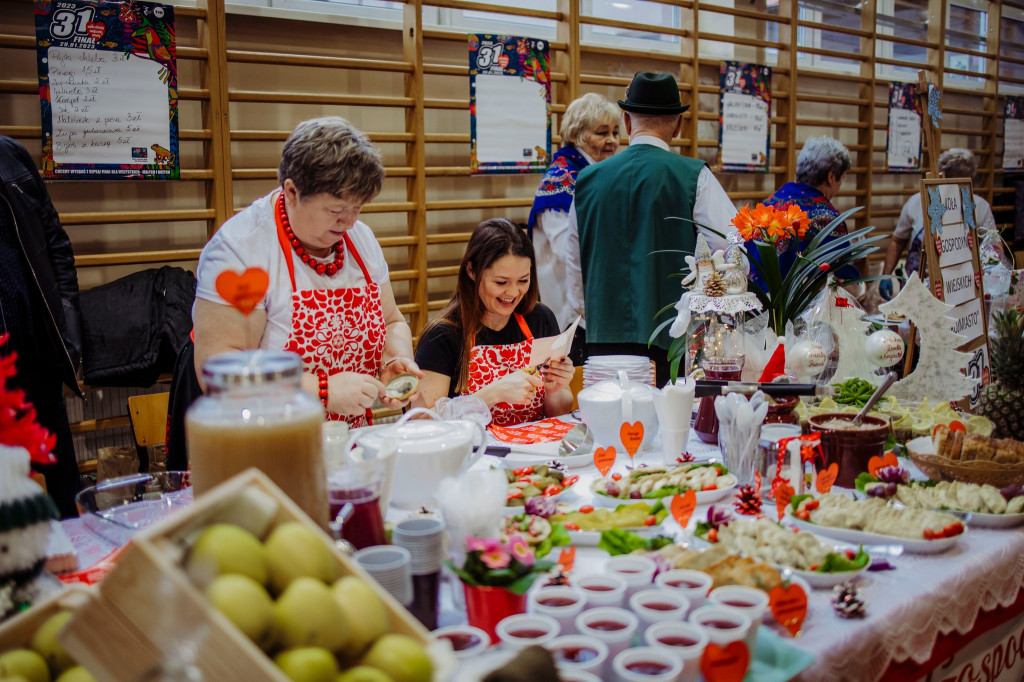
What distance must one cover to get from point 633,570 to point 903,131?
23.2 feet

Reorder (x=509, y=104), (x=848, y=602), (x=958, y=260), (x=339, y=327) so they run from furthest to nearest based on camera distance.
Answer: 1. (x=509, y=104)
2. (x=958, y=260)
3. (x=339, y=327)
4. (x=848, y=602)

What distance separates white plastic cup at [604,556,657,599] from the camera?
1.16 meters

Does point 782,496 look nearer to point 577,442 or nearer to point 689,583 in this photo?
point 689,583

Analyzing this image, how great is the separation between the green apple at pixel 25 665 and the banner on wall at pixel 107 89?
2.98m

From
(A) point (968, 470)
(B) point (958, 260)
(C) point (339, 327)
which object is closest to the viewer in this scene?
(A) point (968, 470)

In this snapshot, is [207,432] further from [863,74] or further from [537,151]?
[863,74]

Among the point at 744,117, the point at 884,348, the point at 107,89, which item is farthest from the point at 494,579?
the point at 744,117

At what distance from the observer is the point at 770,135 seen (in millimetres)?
6184

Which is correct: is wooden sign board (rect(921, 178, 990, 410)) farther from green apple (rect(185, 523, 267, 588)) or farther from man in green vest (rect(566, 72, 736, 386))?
green apple (rect(185, 523, 267, 588))

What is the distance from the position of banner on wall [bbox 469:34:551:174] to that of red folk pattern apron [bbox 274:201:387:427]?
2.35 m

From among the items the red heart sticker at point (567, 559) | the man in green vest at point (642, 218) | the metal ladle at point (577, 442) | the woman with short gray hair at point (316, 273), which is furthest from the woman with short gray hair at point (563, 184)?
the red heart sticker at point (567, 559)

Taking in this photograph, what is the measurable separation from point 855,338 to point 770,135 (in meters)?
4.23

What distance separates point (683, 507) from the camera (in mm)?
1436

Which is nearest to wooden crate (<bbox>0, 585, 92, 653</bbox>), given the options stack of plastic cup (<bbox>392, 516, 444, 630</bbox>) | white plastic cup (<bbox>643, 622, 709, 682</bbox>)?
stack of plastic cup (<bbox>392, 516, 444, 630</bbox>)
